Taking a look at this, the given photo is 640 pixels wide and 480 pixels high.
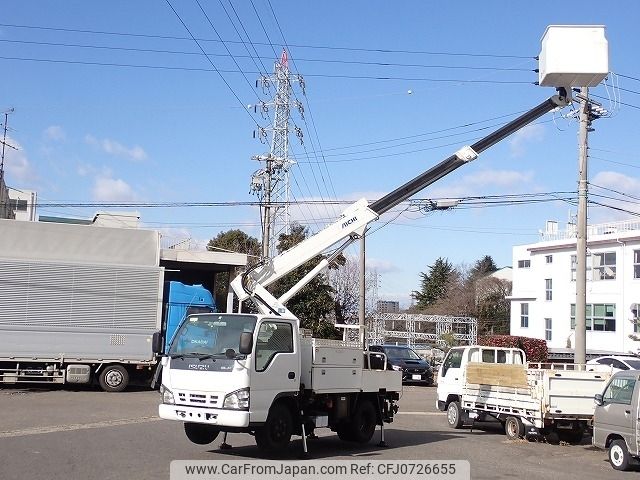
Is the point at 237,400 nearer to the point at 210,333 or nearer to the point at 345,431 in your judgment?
the point at 210,333

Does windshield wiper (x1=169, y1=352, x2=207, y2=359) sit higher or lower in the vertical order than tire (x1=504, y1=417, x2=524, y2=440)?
higher

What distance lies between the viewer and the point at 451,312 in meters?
79.0

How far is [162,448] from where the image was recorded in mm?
12922

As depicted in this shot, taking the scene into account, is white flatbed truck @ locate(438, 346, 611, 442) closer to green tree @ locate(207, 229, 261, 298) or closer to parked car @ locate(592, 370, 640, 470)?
parked car @ locate(592, 370, 640, 470)

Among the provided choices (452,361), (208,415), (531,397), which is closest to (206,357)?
(208,415)

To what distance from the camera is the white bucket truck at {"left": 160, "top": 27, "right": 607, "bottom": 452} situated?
11711 millimetres

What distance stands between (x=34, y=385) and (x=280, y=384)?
15.9 metres

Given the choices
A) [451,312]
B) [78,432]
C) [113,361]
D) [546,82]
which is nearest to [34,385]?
[113,361]

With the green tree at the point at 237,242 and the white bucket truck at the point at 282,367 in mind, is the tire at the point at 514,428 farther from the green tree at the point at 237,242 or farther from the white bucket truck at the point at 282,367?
the green tree at the point at 237,242

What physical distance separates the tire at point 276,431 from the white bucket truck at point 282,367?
0.05 ft

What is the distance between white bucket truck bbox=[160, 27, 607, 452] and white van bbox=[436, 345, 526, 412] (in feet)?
12.5

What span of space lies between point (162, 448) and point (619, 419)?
759 cm

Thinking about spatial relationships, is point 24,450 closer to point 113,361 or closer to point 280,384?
point 280,384

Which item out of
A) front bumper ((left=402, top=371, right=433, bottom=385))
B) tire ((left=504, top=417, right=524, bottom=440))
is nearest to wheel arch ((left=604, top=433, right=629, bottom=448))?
tire ((left=504, top=417, right=524, bottom=440))
